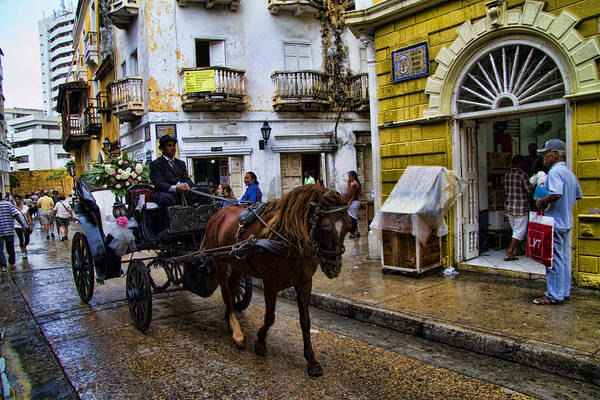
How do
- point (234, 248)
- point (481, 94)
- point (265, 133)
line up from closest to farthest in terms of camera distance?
point (234, 248)
point (481, 94)
point (265, 133)

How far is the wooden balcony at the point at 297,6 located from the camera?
1716 centimetres

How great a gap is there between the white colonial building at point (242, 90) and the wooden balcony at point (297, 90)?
0.13 feet

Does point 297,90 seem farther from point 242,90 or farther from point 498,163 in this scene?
point 498,163

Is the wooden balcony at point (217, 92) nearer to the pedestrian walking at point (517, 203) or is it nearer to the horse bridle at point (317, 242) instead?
the pedestrian walking at point (517, 203)

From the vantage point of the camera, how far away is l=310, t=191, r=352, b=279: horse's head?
152 inches

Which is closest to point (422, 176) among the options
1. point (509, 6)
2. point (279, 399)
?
point (509, 6)

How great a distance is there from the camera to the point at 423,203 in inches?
276

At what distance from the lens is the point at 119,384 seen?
3.98m

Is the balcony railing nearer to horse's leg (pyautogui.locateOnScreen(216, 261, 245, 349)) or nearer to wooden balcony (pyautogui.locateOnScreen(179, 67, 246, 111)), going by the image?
wooden balcony (pyautogui.locateOnScreen(179, 67, 246, 111))

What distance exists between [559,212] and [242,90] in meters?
13.1

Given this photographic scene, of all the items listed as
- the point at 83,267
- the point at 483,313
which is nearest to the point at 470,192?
the point at 483,313

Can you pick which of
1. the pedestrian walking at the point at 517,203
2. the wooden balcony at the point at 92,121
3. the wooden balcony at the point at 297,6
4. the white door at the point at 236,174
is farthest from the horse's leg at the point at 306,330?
the wooden balcony at the point at 92,121

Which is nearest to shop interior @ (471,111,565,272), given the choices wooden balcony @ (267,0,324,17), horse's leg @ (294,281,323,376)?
horse's leg @ (294,281,323,376)

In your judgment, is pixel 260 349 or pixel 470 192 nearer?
pixel 260 349
